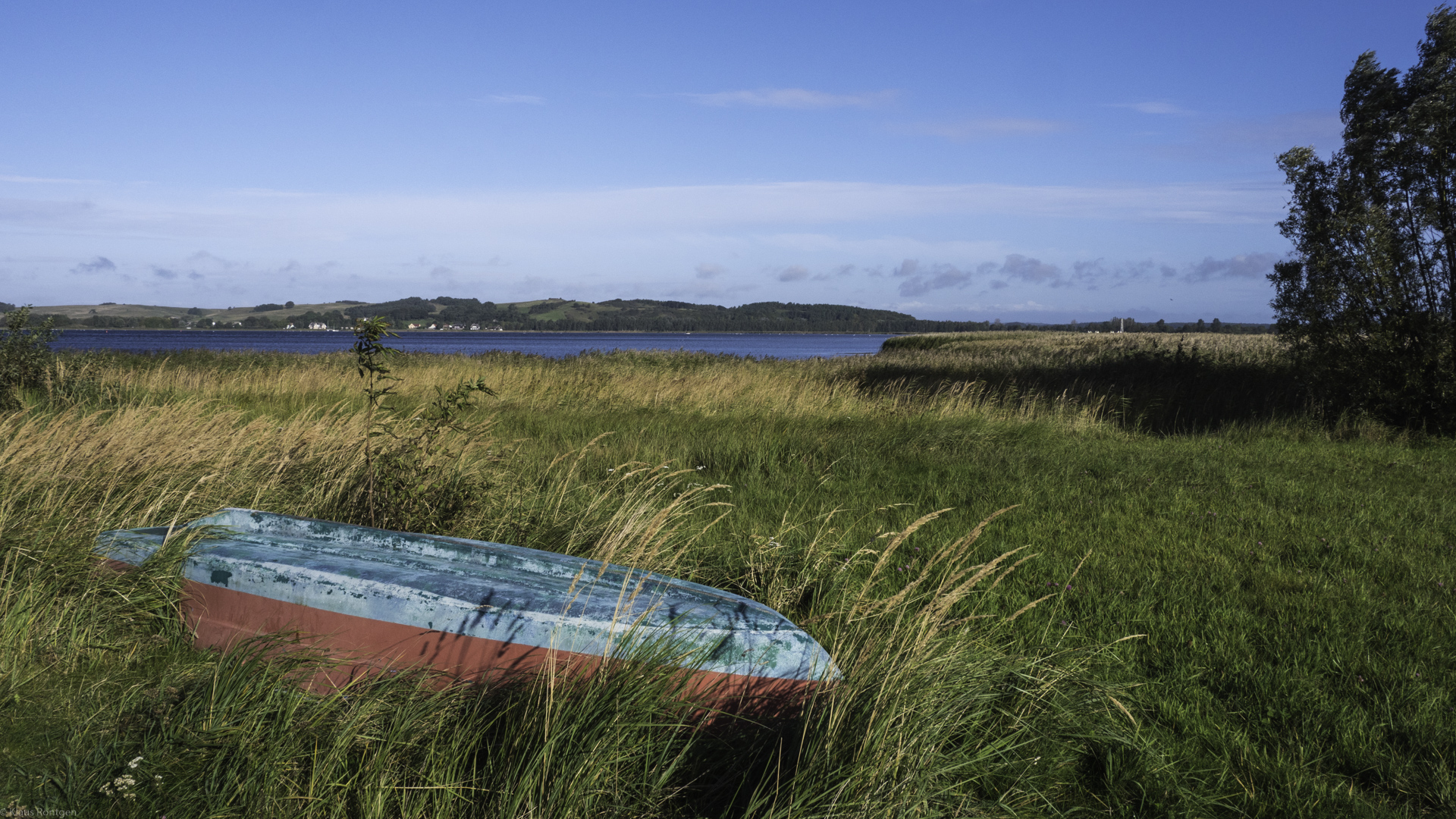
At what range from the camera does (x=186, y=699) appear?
266 centimetres

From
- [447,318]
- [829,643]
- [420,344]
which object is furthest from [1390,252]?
[447,318]

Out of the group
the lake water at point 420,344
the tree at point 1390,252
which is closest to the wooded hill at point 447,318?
the lake water at point 420,344

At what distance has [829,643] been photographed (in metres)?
3.68

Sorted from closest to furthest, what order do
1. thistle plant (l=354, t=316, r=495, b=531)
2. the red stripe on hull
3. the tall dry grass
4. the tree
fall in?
the tall dry grass → the red stripe on hull → thistle plant (l=354, t=316, r=495, b=531) → the tree

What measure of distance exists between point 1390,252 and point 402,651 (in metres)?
13.5

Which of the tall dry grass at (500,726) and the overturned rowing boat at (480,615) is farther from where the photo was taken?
the overturned rowing boat at (480,615)

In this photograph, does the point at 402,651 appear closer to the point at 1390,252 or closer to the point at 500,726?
the point at 500,726

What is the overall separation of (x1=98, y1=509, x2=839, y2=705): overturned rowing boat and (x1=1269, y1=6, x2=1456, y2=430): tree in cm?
1195

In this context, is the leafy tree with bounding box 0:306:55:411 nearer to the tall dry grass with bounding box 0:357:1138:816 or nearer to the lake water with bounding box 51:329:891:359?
the lake water with bounding box 51:329:891:359

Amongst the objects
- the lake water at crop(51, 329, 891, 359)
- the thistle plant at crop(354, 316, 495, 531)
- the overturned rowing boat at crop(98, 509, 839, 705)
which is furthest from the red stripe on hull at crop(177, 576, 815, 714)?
the lake water at crop(51, 329, 891, 359)

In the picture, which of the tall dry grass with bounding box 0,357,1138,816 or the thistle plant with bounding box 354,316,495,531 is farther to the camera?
the thistle plant with bounding box 354,316,495,531

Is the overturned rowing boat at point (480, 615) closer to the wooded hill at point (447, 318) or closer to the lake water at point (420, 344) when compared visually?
the lake water at point (420, 344)

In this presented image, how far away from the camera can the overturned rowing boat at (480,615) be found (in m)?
2.91

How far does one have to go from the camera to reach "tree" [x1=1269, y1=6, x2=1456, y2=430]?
10.6 m
